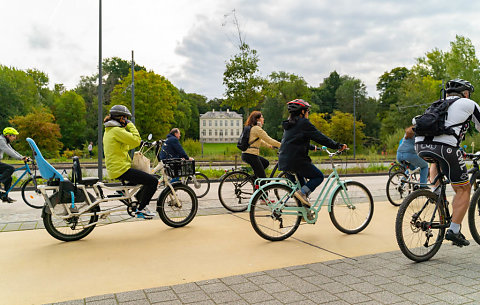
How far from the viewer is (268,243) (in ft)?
17.0

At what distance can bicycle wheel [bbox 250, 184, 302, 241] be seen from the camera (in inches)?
203

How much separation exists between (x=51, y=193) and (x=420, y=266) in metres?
4.39

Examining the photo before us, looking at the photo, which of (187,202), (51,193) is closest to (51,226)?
(51,193)

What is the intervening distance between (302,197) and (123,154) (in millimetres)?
2493

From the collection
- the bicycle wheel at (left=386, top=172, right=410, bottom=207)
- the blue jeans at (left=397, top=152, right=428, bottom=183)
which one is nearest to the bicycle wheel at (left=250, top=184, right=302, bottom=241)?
the bicycle wheel at (left=386, top=172, right=410, bottom=207)

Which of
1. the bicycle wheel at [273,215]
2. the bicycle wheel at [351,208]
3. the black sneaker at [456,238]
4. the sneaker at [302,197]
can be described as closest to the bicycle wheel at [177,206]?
the bicycle wheel at [273,215]

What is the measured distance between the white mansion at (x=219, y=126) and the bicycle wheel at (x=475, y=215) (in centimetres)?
13010

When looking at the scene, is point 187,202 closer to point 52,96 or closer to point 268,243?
point 268,243

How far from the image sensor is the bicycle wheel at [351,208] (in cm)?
552

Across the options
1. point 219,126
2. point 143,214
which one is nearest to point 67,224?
point 143,214

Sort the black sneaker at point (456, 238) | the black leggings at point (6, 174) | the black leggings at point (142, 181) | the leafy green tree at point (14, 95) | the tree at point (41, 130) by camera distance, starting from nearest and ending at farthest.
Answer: the black sneaker at point (456, 238), the black leggings at point (142, 181), the black leggings at point (6, 174), the tree at point (41, 130), the leafy green tree at point (14, 95)

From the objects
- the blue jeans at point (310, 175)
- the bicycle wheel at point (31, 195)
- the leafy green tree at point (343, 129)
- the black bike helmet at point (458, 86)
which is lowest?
the bicycle wheel at point (31, 195)

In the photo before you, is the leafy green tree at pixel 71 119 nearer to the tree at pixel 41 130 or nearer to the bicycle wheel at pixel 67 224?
the tree at pixel 41 130

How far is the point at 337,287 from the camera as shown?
3537 mm
